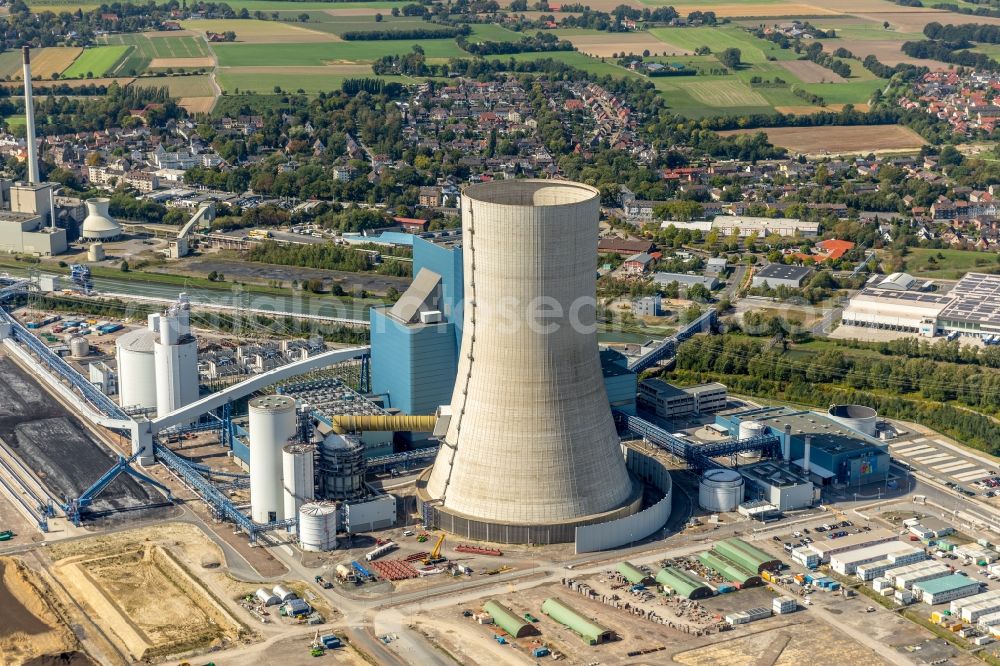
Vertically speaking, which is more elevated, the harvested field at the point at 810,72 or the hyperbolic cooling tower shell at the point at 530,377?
the harvested field at the point at 810,72

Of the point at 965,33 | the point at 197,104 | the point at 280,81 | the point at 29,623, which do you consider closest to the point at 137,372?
the point at 29,623

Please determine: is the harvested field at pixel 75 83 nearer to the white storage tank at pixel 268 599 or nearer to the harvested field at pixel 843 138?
the harvested field at pixel 843 138

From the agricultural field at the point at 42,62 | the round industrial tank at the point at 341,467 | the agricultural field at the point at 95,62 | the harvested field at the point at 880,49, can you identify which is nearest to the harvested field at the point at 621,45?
the harvested field at the point at 880,49

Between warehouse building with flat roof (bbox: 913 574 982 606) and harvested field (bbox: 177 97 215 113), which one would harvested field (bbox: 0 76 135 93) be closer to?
harvested field (bbox: 177 97 215 113)

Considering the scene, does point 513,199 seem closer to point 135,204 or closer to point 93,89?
point 135,204

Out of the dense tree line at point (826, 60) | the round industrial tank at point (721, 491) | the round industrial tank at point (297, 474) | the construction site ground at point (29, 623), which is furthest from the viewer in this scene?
the dense tree line at point (826, 60)

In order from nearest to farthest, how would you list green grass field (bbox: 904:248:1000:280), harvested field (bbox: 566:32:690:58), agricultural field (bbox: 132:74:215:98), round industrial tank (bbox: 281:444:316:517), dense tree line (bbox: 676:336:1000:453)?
round industrial tank (bbox: 281:444:316:517) < dense tree line (bbox: 676:336:1000:453) < green grass field (bbox: 904:248:1000:280) < agricultural field (bbox: 132:74:215:98) < harvested field (bbox: 566:32:690:58)

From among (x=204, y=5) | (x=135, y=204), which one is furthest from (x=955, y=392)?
(x=204, y=5)

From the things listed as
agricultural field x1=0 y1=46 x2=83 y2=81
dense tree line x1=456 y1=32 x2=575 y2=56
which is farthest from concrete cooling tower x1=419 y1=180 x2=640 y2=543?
dense tree line x1=456 y1=32 x2=575 y2=56
